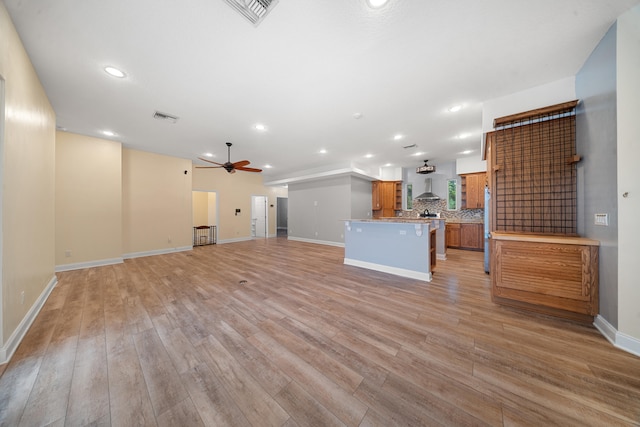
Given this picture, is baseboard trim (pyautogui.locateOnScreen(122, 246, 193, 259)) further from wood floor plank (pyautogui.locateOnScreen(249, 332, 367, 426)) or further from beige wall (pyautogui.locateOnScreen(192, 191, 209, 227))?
wood floor plank (pyautogui.locateOnScreen(249, 332, 367, 426))

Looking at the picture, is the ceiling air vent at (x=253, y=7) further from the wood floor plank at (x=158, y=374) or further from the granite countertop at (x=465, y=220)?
the granite countertop at (x=465, y=220)

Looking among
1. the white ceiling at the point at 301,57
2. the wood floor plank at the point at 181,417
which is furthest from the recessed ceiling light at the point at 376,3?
the wood floor plank at the point at 181,417

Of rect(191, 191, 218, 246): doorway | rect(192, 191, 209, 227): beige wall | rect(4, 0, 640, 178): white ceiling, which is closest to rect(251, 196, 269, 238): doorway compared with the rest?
rect(191, 191, 218, 246): doorway

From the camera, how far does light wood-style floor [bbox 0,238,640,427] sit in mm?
1224

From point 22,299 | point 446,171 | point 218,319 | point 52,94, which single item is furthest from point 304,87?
point 446,171

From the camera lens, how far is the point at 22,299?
214 cm

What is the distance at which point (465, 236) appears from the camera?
638 cm

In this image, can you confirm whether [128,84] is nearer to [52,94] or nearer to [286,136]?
[52,94]

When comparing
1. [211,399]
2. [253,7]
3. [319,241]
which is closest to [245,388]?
[211,399]

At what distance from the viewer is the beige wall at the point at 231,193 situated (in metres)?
7.30

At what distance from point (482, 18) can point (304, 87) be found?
1944 millimetres

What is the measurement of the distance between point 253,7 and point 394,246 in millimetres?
3882

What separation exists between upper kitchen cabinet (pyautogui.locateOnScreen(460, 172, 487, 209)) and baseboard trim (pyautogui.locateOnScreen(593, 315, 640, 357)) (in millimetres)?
4866

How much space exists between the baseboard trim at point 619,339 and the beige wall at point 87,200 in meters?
8.24
